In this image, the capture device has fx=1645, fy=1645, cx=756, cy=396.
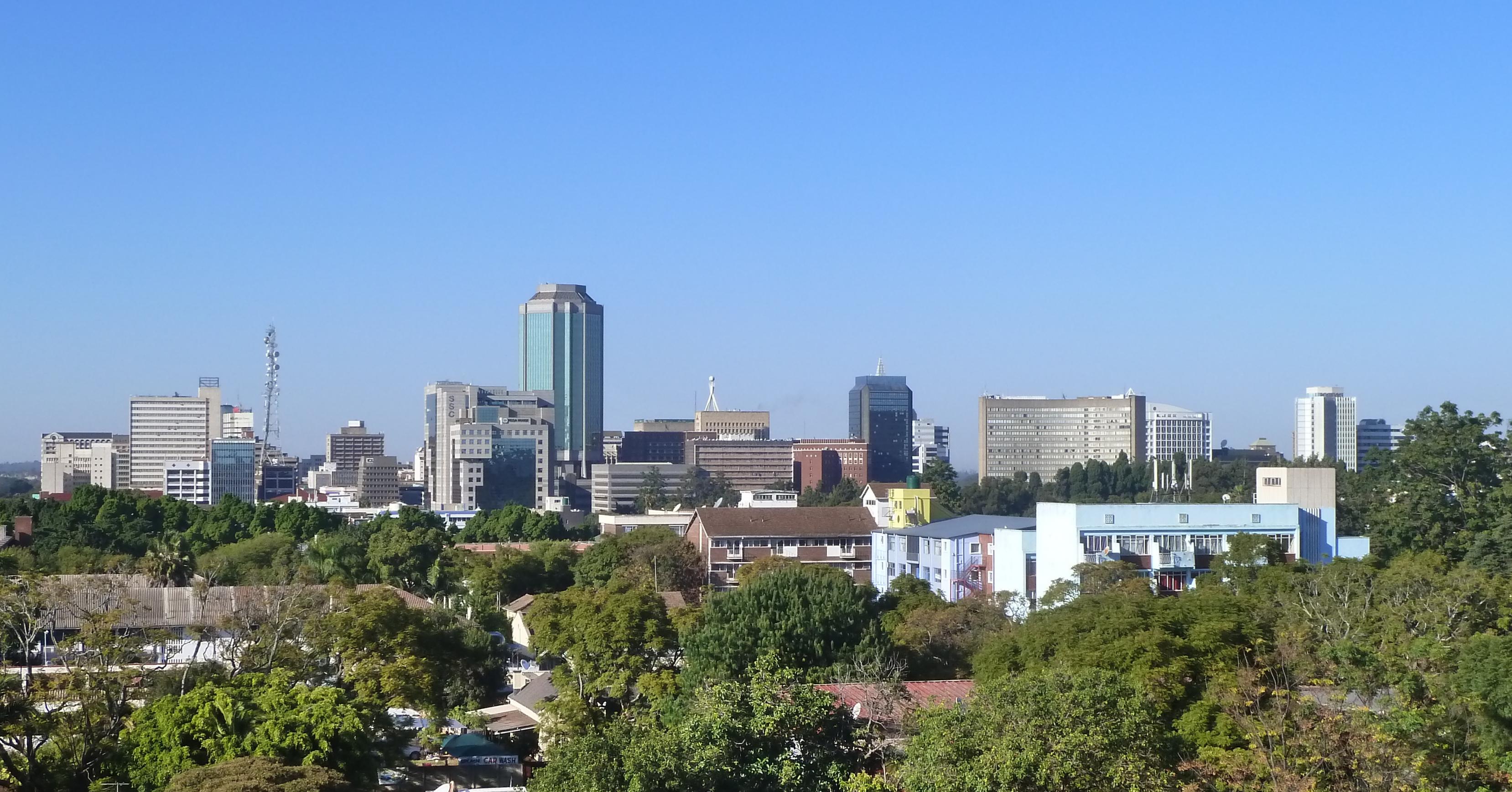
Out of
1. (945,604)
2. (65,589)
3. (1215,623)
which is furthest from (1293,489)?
(65,589)

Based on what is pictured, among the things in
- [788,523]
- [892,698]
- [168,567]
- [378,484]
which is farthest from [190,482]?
[892,698]

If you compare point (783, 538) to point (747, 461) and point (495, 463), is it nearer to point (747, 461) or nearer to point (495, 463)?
point (495, 463)

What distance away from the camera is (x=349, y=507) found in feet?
575

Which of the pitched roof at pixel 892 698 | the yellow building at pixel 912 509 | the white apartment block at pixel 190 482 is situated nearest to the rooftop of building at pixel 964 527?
the yellow building at pixel 912 509

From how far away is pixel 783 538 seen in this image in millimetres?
75000

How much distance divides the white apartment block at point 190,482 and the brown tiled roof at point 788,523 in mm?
131872

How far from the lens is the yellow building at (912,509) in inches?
3000

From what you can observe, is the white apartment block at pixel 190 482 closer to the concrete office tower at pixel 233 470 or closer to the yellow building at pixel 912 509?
the concrete office tower at pixel 233 470

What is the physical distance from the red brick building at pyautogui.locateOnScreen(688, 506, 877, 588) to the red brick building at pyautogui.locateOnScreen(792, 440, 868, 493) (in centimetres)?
10881

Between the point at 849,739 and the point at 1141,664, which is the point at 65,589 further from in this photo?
the point at 1141,664

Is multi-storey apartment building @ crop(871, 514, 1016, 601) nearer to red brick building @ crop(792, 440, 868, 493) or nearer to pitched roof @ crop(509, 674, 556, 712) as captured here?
pitched roof @ crop(509, 674, 556, 712)

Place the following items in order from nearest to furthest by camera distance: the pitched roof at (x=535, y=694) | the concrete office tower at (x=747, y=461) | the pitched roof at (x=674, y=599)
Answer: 1. the pitched roof at (x=535, y=694)
2. the pitched roof at (x=674, y=599)
3. the concrete office tower at (x=747, y=461)

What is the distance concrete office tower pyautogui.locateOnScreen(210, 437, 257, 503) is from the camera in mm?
193875

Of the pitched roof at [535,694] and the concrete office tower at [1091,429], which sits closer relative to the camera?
the pitched roof at [535,694]
